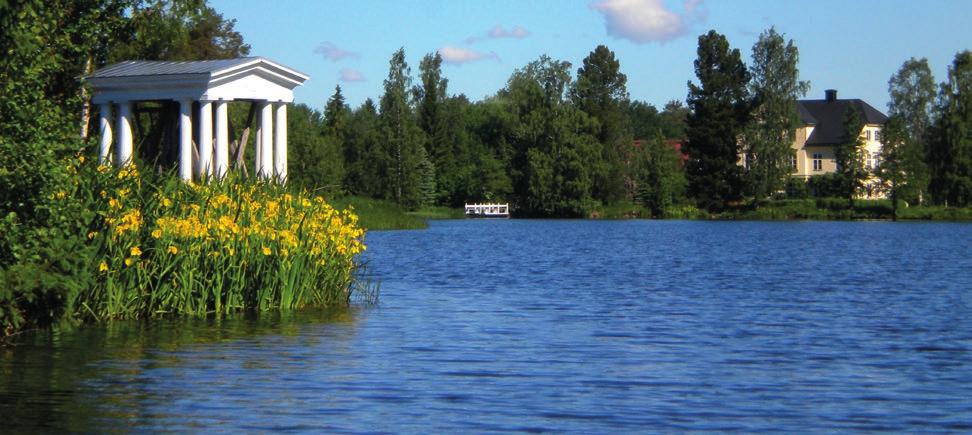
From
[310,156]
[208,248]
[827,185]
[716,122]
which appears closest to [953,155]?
[827,185]

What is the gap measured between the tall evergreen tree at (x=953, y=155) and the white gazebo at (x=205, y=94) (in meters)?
90.5

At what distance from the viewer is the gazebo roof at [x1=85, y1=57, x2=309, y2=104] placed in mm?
35469

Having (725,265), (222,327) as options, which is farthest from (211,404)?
(725,265)

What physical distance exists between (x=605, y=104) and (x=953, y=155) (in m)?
33.9

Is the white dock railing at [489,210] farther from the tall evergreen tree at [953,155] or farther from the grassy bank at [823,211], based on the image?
the tall evergreen tree at [953,155]

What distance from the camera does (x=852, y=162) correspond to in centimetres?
11519

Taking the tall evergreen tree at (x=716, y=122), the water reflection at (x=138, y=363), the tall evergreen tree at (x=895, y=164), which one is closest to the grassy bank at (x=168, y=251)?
the water reflection at (x=138, y=363)

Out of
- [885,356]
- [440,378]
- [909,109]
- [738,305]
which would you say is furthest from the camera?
[909,109]

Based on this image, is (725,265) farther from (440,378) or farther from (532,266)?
(440,378)

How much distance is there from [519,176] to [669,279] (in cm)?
9263

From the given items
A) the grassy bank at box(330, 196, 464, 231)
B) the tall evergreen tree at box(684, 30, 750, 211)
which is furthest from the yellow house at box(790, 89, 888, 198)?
the grassy bank at box(330, 196, 464, 231)

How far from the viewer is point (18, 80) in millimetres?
17141

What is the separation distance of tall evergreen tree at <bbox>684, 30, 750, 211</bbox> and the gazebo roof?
3428 inches

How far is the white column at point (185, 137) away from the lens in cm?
3528
